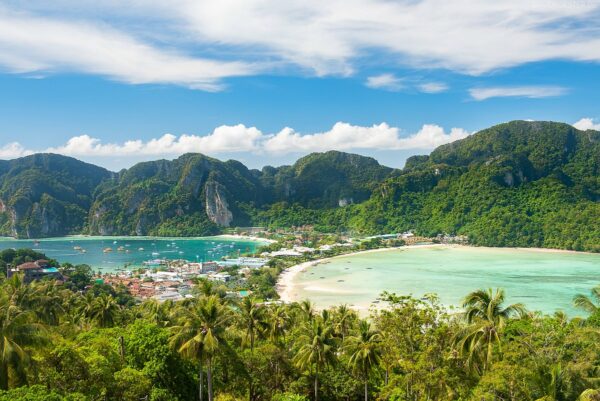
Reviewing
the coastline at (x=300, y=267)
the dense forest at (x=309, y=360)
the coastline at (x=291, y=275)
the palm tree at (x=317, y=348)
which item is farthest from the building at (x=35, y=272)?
the palm tree at (x=317, y=348)

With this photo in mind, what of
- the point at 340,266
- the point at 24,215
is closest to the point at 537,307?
the point at 340,266

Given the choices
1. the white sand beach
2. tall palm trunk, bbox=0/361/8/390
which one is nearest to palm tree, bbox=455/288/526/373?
tall palm trunk, bbox=0/361/8/390

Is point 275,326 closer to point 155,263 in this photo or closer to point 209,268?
point 209,268

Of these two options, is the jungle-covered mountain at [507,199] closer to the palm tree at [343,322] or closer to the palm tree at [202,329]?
the palm tree at [343,322]

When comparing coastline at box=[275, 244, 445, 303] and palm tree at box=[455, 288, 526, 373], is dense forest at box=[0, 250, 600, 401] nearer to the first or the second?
palm tree at box=[455, 288, 526, 373]

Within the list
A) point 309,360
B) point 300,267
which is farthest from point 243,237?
point 309,360

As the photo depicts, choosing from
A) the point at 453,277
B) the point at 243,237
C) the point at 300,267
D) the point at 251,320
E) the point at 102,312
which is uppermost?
the point at 251,320
